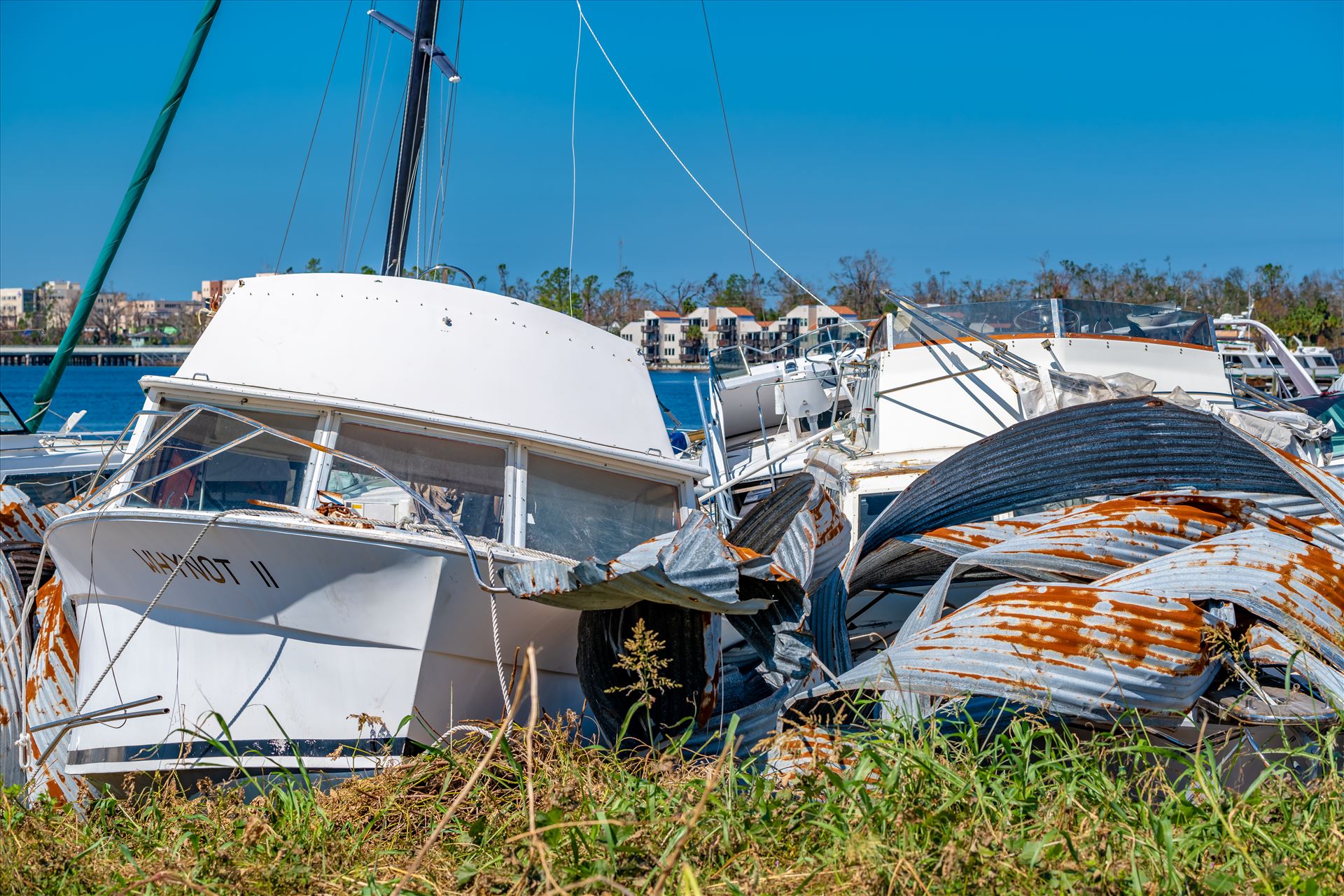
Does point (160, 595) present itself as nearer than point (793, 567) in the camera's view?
Yes

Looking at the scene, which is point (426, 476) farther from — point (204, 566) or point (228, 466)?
point (204, 566)

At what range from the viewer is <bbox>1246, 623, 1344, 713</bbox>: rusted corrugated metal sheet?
495 centimetres

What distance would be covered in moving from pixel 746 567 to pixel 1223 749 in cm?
234

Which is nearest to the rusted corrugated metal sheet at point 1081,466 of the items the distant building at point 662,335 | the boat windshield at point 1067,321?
the boat windshield at point 1067,321

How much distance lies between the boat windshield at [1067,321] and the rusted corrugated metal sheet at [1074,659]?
618cm

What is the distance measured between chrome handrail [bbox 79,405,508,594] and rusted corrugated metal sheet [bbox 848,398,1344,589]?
2527 mm

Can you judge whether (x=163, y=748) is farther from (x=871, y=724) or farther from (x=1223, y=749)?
(x=1223, y=749)

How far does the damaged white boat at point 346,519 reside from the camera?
19.8 ft

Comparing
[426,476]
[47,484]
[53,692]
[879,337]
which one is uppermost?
[879,337]

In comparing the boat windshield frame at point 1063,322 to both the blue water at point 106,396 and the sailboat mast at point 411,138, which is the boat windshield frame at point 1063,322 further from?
the blue water at point 106,396

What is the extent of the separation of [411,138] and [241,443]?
13.3 feet

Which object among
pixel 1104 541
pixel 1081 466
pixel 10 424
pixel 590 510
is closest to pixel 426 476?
pixel 590 510

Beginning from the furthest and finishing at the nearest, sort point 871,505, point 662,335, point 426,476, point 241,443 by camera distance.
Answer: point 662,335, point 871,505, point 426,476, point 241,443

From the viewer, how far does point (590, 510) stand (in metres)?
7.07
